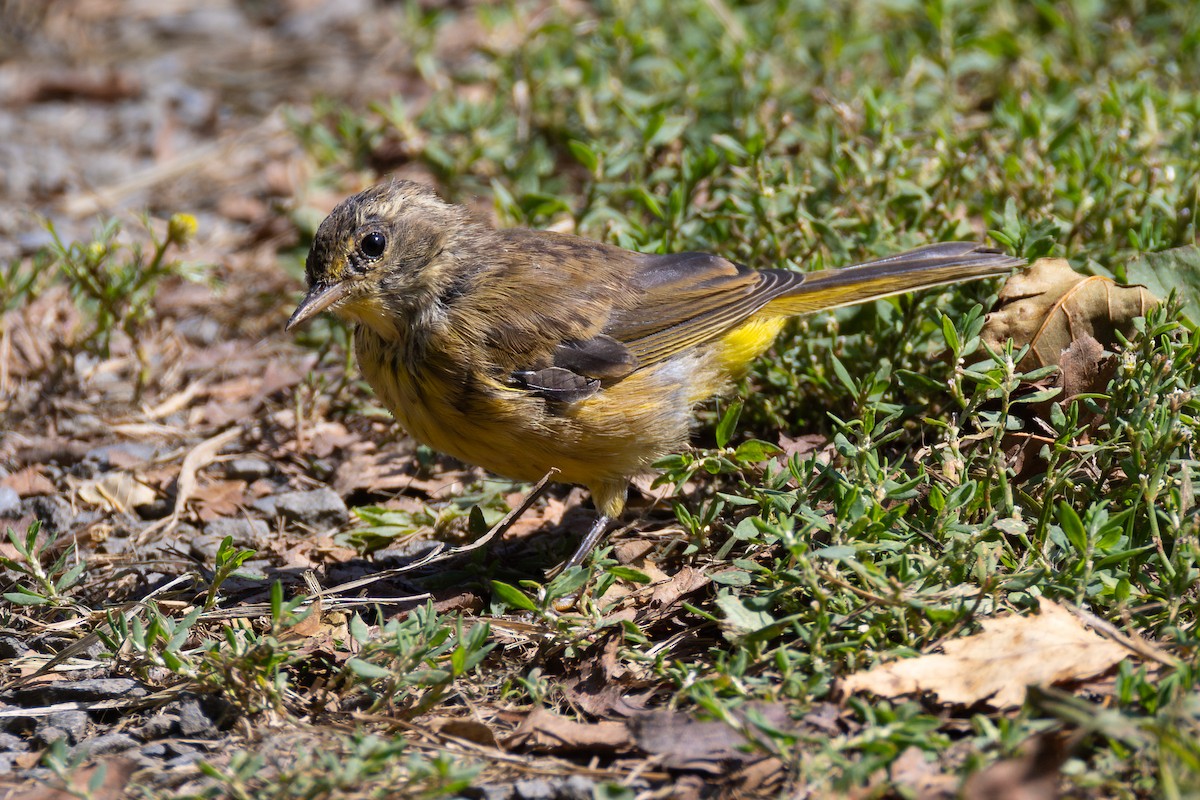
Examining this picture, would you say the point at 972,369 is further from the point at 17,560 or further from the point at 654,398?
the point at 17,560

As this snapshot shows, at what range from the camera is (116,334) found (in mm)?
6848

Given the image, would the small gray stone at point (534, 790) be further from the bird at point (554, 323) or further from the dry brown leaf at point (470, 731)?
the bird at point (554, 323)

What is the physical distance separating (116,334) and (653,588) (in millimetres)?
3813

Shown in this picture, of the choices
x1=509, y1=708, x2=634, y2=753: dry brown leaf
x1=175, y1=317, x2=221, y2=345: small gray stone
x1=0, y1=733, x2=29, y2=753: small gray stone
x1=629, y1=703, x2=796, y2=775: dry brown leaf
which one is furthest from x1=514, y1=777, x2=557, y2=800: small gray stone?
x1=175, y1=317, x2=221, y2=345: small gray stone

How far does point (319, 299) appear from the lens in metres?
→ 5.26

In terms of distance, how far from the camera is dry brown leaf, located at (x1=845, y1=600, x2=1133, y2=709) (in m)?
3.67

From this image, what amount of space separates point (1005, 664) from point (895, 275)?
6.76 feet

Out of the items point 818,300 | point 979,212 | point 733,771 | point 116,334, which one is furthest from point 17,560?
point 979,212

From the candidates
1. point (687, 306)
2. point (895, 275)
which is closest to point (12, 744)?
point (687, 306)

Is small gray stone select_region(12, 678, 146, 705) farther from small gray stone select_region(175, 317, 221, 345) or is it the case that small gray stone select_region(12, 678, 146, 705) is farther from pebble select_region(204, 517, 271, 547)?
small gray stone select_region(175, 317, 221, 345)

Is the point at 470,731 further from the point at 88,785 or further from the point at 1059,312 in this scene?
the point at 1059,312

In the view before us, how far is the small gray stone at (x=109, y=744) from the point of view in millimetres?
3939

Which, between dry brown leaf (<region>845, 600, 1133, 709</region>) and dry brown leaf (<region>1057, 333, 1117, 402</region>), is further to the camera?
dry brown leaf (<region>1057, 333, 1117, 402</region>)

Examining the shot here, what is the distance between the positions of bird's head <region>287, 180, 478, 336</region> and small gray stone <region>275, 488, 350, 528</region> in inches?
33.4
